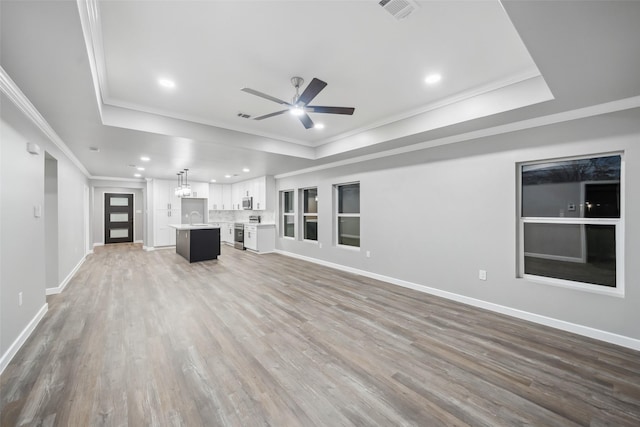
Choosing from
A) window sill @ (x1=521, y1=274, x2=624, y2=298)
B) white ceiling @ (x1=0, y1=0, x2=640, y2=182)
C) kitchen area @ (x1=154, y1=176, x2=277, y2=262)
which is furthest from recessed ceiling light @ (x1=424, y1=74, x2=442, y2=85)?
kitchen area @ (x1=154, y1=176, x2=277, y2=262)

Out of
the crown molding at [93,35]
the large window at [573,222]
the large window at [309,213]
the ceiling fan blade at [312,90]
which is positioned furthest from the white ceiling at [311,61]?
the large window at [309,213]

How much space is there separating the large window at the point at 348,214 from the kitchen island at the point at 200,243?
323 cm

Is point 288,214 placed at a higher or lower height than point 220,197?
lower

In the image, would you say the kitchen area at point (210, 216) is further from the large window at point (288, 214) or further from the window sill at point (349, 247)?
the window sill at point (349, 247)

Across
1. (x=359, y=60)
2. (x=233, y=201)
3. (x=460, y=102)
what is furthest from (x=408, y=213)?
(x=233, y=201)

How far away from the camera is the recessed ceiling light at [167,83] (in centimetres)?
287

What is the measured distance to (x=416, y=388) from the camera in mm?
1994

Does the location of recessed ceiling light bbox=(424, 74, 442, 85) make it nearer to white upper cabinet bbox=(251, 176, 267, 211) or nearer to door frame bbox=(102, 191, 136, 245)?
white upper cabinet bbox=(251, 176, 267, 211)

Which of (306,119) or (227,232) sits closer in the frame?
(306,119)

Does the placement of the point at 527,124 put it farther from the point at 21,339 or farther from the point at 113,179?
the point at 113,179

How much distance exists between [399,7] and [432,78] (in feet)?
3.98

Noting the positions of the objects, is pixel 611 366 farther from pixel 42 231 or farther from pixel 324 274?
pixel 42 231

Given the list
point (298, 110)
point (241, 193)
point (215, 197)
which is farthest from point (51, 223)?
point (215, 197)

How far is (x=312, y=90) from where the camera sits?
2.45 meters
